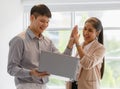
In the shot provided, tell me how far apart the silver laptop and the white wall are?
4.57ft

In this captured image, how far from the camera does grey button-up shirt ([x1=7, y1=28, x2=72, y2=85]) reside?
1700 millimetres

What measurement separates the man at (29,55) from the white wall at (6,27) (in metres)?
1.25

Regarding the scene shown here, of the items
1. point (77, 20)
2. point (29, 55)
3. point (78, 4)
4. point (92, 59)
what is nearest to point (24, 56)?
point (29, 55)

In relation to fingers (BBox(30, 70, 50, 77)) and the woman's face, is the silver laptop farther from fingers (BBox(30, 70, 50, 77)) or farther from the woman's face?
the woman's face

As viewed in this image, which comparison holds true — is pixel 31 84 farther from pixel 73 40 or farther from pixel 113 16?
pixel 113 16

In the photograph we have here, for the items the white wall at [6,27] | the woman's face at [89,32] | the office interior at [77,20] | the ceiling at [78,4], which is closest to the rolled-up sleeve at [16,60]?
the woman's face at [89,32]

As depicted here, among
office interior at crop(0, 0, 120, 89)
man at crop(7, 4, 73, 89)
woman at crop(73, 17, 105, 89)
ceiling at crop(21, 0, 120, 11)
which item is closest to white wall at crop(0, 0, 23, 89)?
office interior at crop(0, 0, 120, 89)

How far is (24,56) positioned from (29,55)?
36mm

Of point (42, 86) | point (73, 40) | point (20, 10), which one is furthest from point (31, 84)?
point (20, 10)

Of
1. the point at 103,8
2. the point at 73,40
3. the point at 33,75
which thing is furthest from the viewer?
the point at 103,8

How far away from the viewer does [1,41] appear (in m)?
2.97

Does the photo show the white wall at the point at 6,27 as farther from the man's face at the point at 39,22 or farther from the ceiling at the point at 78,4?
the man's face at the point at 39,22

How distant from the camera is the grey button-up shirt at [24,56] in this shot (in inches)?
66.9

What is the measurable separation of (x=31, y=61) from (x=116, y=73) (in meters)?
2.48
